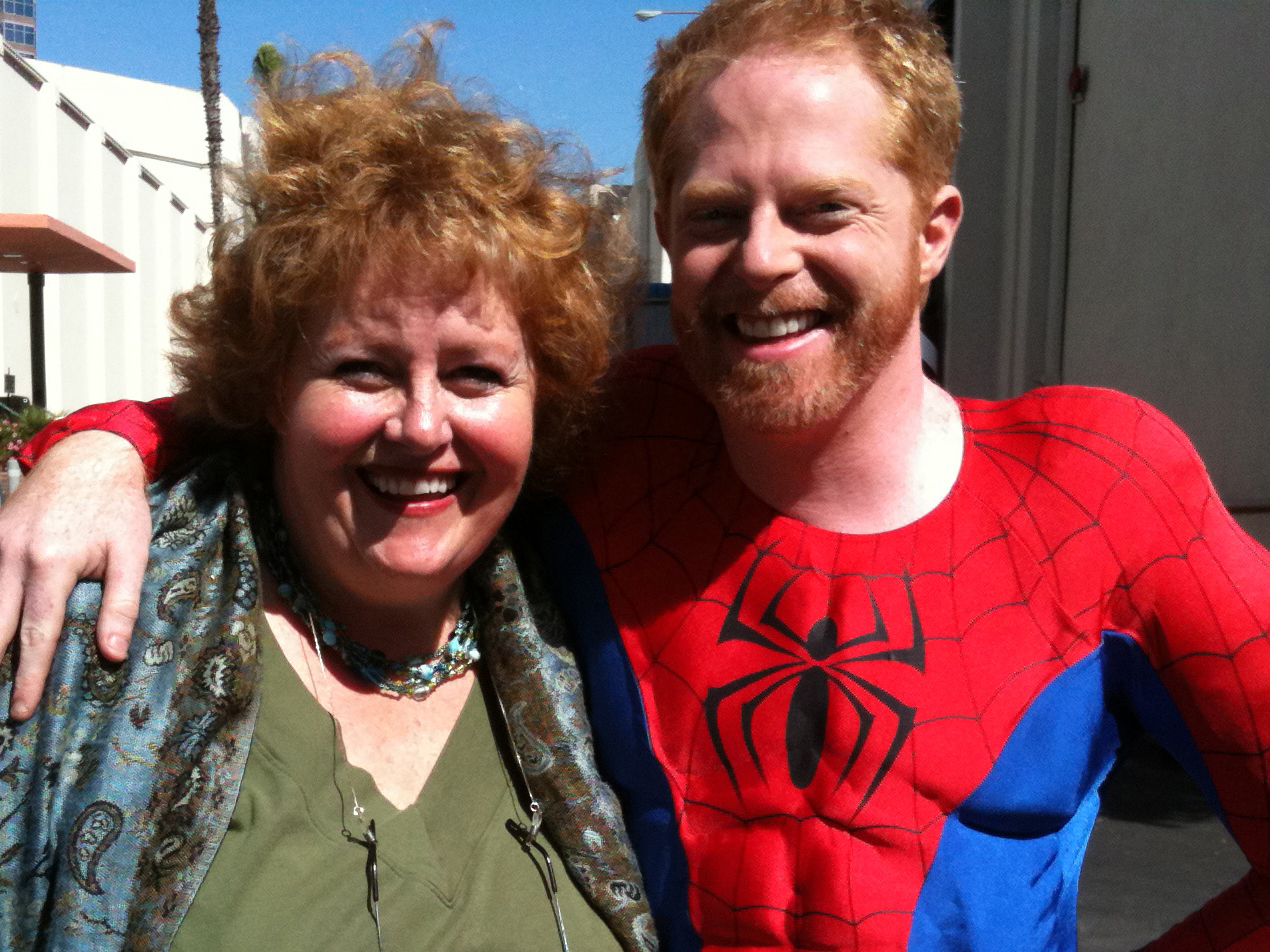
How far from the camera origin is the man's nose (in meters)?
1.91

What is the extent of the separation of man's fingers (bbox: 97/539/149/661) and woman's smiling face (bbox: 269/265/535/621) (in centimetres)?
28

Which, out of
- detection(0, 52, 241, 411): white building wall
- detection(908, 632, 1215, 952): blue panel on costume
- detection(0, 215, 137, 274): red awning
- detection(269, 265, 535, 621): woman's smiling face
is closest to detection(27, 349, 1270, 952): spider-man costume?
detection(908, 632, 1215, 952): blue panel on costume

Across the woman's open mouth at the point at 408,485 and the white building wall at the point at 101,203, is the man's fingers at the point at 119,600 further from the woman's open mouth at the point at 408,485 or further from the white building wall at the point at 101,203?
the white building wall at the point at 101,203

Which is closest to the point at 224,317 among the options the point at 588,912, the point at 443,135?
the point at 443,135

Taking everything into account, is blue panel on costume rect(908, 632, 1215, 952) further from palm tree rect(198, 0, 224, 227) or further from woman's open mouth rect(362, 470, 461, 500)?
palm tree rect(198, 0, 224, 227)

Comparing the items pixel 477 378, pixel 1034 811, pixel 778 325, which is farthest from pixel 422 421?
pixel 1034 811

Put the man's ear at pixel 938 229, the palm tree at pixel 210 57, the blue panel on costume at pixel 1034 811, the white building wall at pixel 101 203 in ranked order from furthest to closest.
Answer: the palm tree at pixel 210 57, the white building wall at pixel 101 203, the man's ear at pixel 938 229, the blue panel on costume at pixel 1034 811

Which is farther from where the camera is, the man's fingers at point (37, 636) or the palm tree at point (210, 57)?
the palm tree at point (210, 57)

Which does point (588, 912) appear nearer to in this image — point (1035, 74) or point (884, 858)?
point (884, 858)

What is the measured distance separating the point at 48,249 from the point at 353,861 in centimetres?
1022

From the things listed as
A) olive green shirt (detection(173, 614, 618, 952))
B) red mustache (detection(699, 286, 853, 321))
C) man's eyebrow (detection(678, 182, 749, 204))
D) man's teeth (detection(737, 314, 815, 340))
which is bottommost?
olive green shirt (detection(173, 614, 618, 952))

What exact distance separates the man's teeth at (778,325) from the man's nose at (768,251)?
64mm

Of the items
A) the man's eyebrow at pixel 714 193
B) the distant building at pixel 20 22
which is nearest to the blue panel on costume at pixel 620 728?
the man's eyebrow at pixel 714 193

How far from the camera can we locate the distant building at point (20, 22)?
10111cm
